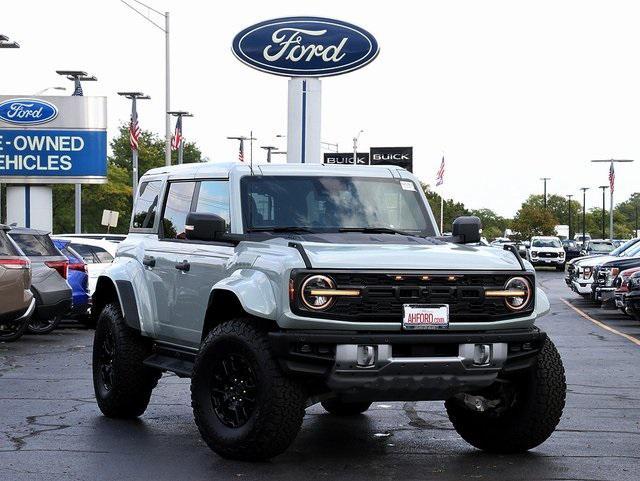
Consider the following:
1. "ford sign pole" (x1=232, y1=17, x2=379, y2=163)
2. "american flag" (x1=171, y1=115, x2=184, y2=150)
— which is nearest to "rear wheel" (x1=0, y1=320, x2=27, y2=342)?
"ford sign pole" (x1=232, y1=17, x2=379, y2=163)

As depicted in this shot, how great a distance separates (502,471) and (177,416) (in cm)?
358

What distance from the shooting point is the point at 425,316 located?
8672 mm

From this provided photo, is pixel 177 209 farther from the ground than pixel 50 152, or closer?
closer

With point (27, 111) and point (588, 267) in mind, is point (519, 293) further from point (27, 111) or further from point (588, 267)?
point (27, 111)

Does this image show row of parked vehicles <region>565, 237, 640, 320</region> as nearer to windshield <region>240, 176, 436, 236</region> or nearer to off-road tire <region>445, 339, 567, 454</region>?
windshield <region>240, 176, 436, 236</region>

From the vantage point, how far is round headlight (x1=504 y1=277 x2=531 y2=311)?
9016mm

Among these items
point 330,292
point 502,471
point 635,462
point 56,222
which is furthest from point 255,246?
point 56,222

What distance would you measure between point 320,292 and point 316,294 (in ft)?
0.09

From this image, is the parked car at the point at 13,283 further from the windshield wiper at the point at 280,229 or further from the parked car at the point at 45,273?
the windshield wiper at the point at 280,229

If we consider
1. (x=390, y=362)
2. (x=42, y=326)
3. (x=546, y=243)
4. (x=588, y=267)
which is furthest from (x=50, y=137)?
(x=390, y=362)

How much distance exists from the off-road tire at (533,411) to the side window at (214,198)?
2466 mm

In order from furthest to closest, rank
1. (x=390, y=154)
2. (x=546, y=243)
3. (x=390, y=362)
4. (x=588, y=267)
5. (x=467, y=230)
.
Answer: (x=546, y=243) < (x=390, y=154) < (x=588, y=267) < (x=467, y=230) < (x=390, y=362)

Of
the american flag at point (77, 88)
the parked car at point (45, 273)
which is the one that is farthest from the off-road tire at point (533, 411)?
the american flag at point (77, 88)

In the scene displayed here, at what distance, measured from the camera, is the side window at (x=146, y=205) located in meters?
11.4
